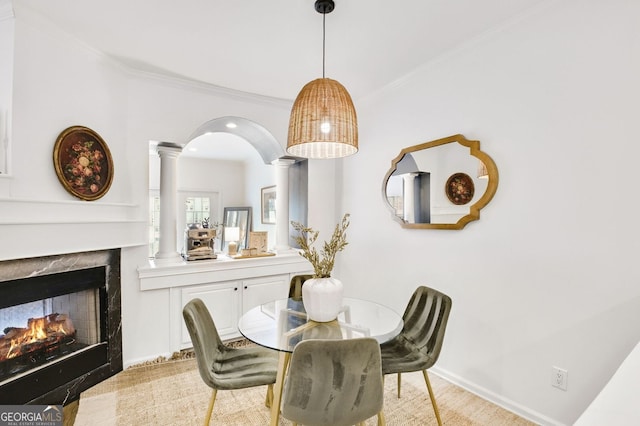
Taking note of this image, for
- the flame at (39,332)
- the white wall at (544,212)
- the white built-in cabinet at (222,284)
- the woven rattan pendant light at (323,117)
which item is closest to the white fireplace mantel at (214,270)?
the white built-in cabinet at (222,284)

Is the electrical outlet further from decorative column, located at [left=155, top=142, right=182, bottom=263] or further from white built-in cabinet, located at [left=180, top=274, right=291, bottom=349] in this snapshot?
decorative column, located at [left=155, top=142, right=182, bottom=263]

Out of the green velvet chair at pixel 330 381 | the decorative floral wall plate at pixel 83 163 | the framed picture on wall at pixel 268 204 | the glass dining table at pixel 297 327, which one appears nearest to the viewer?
the green velvet chair at pixel 330 381

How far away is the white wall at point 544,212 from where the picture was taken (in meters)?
1.64

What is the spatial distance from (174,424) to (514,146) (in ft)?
9.25

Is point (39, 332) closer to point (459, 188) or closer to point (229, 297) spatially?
point (229, 297)

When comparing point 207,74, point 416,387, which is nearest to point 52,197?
point 207,74

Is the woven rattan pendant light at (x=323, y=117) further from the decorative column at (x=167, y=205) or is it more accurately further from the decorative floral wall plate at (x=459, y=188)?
the decorative column at (x=167, y=205)

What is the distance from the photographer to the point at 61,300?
2.33 meters

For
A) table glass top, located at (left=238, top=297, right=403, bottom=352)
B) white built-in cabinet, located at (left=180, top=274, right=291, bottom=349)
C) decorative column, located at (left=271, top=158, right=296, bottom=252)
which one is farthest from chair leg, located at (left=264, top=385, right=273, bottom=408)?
decorative column, located at (left=271, top=158, right=296, bottom=252)

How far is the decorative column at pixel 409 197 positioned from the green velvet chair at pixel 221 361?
1.60 m

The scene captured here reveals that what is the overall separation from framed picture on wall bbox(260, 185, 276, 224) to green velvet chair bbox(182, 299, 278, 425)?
327 centimetres

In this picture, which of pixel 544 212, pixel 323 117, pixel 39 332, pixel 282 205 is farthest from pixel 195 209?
pixel 544 212

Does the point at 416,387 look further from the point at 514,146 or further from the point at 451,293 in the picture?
the point at 514,146

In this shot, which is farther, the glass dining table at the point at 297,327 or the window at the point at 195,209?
the window at the point at 195,209
